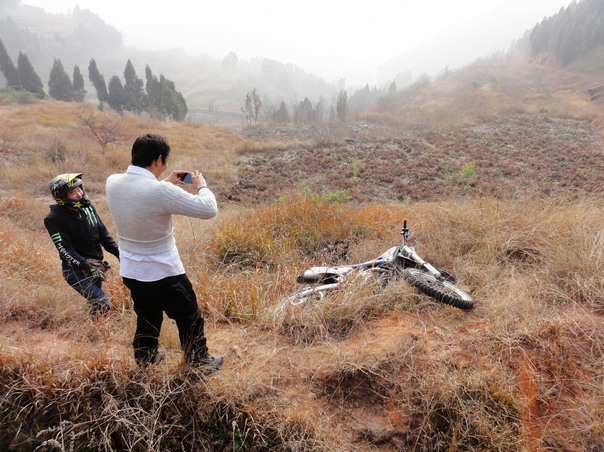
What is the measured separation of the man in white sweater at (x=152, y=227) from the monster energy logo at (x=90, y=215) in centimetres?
153

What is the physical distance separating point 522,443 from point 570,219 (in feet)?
12.4

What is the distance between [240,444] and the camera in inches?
73.7

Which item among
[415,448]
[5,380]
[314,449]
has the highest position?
[5,380]

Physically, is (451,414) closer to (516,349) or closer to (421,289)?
(516,349)

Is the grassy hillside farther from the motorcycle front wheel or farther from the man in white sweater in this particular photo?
the man in white sweater

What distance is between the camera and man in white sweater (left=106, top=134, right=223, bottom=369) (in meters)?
1.77

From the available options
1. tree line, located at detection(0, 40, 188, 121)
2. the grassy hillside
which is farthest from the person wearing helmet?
tree line, located at detection(0, 40, 188, 121)

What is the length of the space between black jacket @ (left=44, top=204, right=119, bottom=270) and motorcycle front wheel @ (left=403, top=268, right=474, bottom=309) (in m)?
3.18

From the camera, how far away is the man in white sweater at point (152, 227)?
69.8 inches

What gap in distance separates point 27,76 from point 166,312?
2470 inches

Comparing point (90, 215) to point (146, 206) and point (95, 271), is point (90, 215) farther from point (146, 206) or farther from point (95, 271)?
point (146, 206)

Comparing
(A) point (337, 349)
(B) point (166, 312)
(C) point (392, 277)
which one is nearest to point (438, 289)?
(C) point (392, 277)

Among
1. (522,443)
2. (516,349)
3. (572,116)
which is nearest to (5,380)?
(522,443)

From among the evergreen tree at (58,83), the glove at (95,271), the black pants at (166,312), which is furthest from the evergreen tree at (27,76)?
the black pants at (166,312)
